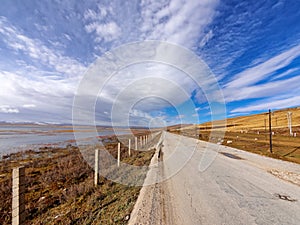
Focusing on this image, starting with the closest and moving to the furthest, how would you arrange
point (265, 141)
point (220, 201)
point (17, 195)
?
point (17, 195) < point (220, 201) < point (265, 141)

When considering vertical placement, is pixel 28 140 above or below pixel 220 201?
below

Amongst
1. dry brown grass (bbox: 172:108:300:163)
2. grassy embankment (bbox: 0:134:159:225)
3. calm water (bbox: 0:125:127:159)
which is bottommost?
calm water (bbox: 0:125:127:159)

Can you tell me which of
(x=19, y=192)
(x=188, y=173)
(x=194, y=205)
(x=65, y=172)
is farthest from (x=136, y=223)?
(x=65, y=172)

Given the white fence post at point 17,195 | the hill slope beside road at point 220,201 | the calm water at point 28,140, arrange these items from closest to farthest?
the white fence post at point 17,195 < the hill slope beside road at point 220,201 < the calm water at point 28,140

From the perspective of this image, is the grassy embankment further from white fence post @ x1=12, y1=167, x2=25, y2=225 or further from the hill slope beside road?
white fence post @ x1=12, y1=167, x2=25, y2=225

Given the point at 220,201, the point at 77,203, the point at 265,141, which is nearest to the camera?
the point at 220,201

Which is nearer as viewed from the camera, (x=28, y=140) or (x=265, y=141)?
(x=265, y=141)

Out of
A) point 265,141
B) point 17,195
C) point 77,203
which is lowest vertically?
point 265,141

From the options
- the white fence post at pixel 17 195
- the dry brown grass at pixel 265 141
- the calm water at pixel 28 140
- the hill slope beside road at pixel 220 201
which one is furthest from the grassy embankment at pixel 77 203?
the calm water at pixel 28 140

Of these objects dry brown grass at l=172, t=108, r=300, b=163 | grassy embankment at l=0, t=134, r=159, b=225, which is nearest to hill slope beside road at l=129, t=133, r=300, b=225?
grassy embankment at l=0, t=134, r=159, b=225

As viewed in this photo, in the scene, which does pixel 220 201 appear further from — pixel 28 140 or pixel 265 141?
pixel 28 140

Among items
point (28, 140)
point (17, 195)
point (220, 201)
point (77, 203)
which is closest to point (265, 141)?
point (220, 201)

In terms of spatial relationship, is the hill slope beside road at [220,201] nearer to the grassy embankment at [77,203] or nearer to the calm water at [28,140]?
the grassy embankment at [77,203]

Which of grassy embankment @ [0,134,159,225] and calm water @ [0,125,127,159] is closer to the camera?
grassy embankment @ [0,134,159,225]
